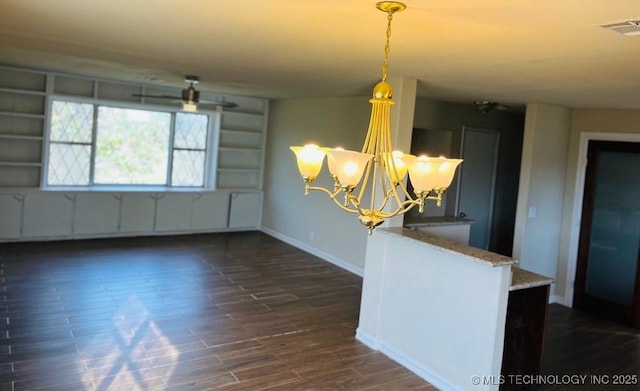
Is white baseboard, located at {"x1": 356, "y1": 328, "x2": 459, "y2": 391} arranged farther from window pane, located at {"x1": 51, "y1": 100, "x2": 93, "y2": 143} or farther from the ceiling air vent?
window pane, located at {"x1": 51, "y1": 100, "x2": 93, "y2": 143}

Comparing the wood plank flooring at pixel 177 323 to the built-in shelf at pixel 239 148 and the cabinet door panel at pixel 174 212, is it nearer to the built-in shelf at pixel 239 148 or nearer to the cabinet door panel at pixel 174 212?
the cabinet door panel at pixel 174 212

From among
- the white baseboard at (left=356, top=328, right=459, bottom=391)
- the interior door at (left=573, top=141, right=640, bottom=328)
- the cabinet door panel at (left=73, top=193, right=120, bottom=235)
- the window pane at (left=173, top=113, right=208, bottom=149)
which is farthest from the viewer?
the window pane at (left=173, top=113, right=208, bottom=149)

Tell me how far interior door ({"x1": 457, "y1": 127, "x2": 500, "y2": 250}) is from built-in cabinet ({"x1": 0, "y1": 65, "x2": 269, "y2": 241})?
3.52 meters

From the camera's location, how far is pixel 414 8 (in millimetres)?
2211

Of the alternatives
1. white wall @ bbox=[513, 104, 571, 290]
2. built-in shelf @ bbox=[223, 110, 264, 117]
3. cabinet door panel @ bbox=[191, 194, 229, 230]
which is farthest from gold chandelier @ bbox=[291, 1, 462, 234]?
built-in shelf @ bbox=[223, 110, 264, 117]

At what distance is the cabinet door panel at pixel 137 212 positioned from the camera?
24.5 feet

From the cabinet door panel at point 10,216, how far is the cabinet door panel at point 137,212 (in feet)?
4.35

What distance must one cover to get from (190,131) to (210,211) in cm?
135

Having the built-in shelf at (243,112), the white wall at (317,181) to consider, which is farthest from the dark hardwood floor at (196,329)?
the built-in shelf at (243,112)

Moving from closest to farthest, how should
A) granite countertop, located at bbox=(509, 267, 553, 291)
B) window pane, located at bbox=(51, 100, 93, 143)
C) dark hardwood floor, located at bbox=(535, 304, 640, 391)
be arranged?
1. granite countertop, located at bbox=(509, 267, 553, 291)
2. dark hardwood floor, located at bbox=(535, 304, 640, 391)
3. window pane, located at bbox=(51, 100, 93, 143)

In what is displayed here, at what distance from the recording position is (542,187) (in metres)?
5.62

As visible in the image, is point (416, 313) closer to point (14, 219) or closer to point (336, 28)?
point (336, 28)

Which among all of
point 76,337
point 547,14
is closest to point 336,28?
point 547,14

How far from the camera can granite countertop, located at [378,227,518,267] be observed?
320 cm
